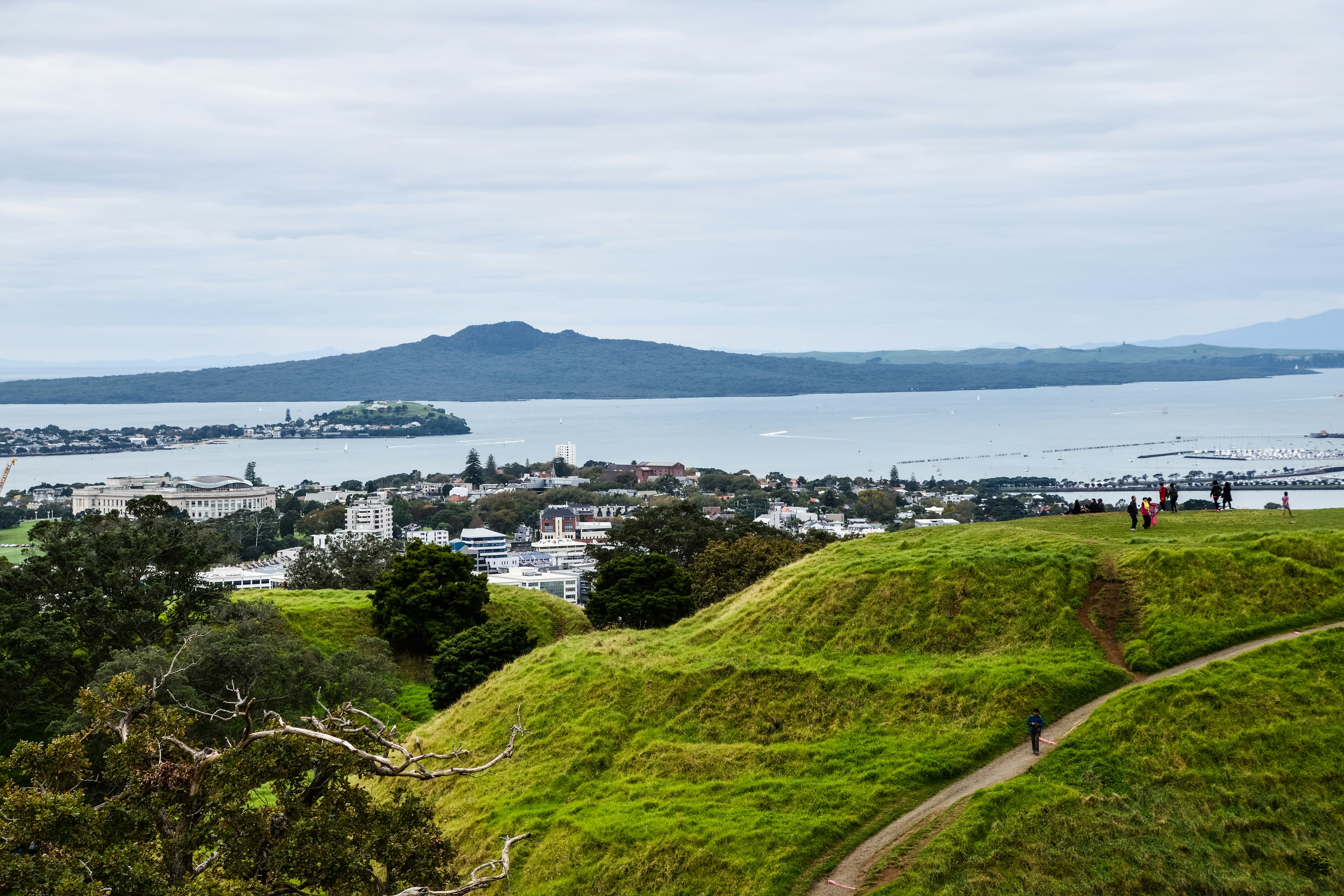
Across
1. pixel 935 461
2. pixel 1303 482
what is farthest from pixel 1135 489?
pixel 935 461

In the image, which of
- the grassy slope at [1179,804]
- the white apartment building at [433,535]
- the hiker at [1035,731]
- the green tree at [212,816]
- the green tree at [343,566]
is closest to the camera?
the green tree at [212,816]

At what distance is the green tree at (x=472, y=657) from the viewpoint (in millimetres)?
33406

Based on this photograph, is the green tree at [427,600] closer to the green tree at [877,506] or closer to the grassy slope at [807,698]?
the grassy slope at [807,698]

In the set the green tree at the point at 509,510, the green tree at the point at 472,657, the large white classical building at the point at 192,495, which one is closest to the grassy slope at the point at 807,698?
the green tree at the point at 472,657

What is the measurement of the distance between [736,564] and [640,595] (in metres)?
7.29

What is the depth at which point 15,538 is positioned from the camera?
315ft

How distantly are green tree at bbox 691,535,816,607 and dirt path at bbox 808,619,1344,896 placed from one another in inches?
946

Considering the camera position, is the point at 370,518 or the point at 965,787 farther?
the point at 370,518

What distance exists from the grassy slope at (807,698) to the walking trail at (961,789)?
302 millimetres

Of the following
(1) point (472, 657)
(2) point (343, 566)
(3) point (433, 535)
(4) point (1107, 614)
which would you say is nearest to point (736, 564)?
(1) point (472, 657)

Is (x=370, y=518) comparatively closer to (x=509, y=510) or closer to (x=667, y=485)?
(x=509, y=510)

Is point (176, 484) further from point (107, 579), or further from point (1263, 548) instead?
point (1263, 548)

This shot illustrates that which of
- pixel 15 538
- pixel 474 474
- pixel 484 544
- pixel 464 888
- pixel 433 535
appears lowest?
pixel 433 535

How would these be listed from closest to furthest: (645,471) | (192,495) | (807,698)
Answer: (807,698), (192,495), (645,471)
